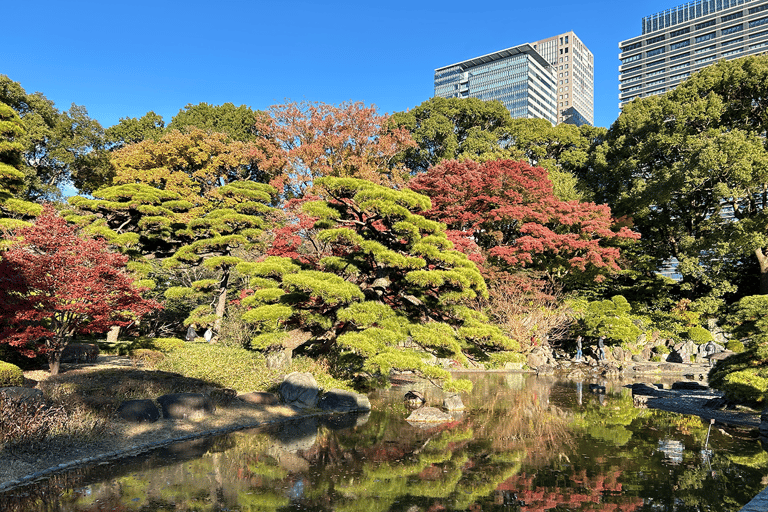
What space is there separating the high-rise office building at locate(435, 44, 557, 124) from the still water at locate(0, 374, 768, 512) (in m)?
100

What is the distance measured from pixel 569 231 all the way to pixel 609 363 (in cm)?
611

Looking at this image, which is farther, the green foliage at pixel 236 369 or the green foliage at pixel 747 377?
the green foliage at pixel 236 369

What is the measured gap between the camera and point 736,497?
589cm

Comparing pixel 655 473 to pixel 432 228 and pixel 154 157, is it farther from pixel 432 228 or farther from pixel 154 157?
pixel 154 157

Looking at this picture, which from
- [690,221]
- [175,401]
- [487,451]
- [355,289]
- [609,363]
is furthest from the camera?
[690,221]

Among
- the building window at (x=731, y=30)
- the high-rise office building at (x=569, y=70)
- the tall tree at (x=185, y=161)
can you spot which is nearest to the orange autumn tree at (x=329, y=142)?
the tall tree at (x=185, y=161)

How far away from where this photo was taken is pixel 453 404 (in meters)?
11.5

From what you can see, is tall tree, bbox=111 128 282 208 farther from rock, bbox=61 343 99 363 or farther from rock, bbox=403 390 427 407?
rock, bbox=403 390 427 407

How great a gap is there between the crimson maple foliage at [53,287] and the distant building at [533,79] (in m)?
89.7

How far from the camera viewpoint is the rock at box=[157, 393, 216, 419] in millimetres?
8992

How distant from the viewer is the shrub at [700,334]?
21.9 meters

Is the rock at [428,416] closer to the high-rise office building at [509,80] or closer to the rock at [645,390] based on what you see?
the rock at [645,390]

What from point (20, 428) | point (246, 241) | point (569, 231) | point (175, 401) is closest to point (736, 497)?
point (175, 401)

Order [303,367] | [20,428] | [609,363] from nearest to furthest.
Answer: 1. [20,428]
2. [303,367]
3. [609,363]
